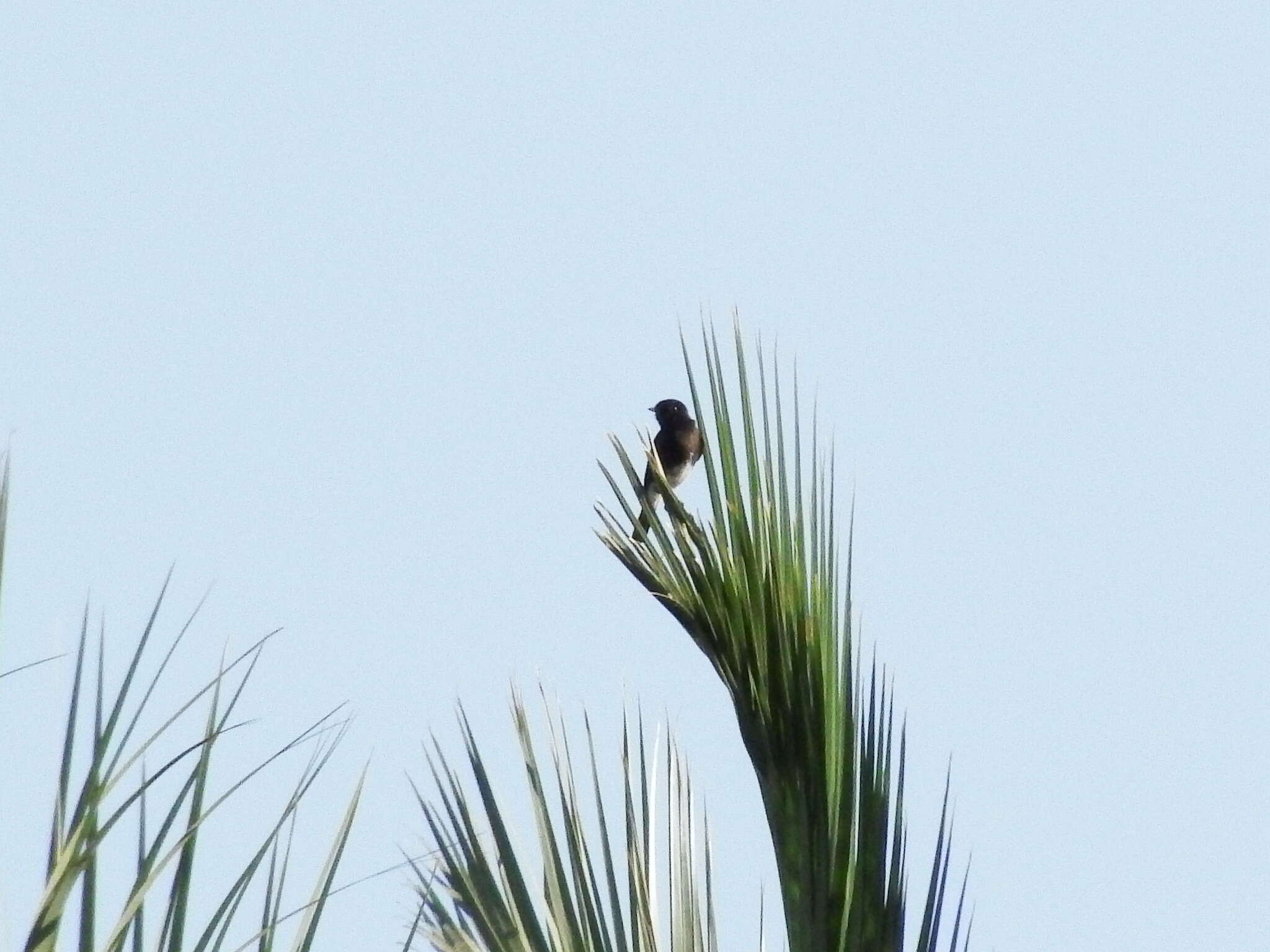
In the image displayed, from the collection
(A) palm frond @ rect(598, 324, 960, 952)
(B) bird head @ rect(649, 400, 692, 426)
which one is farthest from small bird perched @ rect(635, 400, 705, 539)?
(A) palm frond @ rect(598, 324, 960, 952)

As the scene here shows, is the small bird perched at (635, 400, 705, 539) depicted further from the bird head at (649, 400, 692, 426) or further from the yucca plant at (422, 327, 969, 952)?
the yucca plant at (422, 327, 969, 952)

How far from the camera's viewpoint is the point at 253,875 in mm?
1161

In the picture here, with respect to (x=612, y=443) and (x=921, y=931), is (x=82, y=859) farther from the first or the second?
(x=612, y=443)

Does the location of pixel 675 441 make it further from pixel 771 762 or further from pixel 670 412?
pixel 771 762

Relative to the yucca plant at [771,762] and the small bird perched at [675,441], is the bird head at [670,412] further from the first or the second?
the yucca plant at [771,762]

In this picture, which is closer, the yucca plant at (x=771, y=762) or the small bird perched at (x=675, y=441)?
the yucca plant at (x=771, y=762)

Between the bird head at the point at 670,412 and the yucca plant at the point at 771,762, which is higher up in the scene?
the bird head at the point at 670,412

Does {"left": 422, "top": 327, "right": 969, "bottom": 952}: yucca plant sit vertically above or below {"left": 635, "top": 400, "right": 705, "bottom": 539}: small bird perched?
below

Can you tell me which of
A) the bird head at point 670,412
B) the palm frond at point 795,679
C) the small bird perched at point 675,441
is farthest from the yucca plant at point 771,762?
the bird head at point 670,412

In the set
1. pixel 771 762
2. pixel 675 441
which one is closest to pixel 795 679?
pixel 771 762

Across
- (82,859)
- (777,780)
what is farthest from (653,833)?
(82,859)

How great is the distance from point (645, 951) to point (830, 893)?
0.65 feet

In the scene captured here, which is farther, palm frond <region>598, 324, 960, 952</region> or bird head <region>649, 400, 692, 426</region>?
bird head <region>649, 400, 692, 426</region>

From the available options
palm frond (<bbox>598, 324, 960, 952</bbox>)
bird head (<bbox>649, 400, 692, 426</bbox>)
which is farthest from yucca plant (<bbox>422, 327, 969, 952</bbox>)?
bird head (<bbox>649, 400, 692, 426</bbox>)
